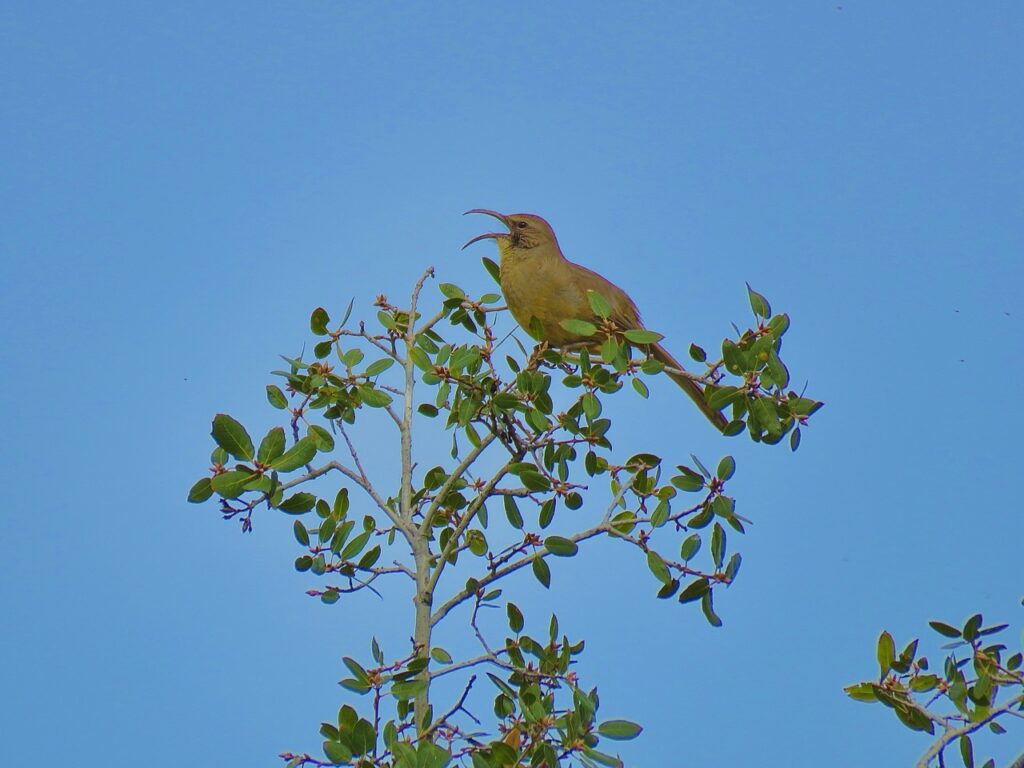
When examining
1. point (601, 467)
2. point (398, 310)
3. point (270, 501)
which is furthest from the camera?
point (398, 310)

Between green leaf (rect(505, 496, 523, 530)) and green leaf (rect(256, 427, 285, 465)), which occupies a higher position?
green leaf (rect(505, 496, 523, 530))

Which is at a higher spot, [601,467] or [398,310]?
[398,310]

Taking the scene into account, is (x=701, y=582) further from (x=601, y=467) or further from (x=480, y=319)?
(x=480, y=319)

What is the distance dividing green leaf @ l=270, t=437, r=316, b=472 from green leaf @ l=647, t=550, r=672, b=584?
1.04 metres

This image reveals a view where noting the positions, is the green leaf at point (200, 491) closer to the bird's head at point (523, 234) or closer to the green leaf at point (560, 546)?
the green leaf at point (560, 546)

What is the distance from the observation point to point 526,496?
3.60 m

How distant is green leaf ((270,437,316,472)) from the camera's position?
3.15 metres

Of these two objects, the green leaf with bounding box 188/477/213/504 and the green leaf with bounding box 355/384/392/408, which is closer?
the green leaf with bounding box 188/477/213/504

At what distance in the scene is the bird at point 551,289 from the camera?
470cm

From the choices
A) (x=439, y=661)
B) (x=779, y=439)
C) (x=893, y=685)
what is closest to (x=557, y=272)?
(x=779, y=439)

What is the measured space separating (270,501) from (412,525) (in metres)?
0.52

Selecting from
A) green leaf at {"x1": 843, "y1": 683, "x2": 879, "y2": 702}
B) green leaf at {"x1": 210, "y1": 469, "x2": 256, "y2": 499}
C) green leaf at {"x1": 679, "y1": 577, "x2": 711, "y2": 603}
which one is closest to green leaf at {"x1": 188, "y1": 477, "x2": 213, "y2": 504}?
green leaf at {"x1": 210, "y1": 469, "x2": 256, "y2": 499}

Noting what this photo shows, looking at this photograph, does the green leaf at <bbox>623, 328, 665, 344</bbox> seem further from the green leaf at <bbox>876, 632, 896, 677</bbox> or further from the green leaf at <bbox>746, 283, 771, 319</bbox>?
the green leaf at <bbox>876, 632, 896, 677</bbox>

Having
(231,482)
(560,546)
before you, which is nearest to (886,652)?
(560,546)
